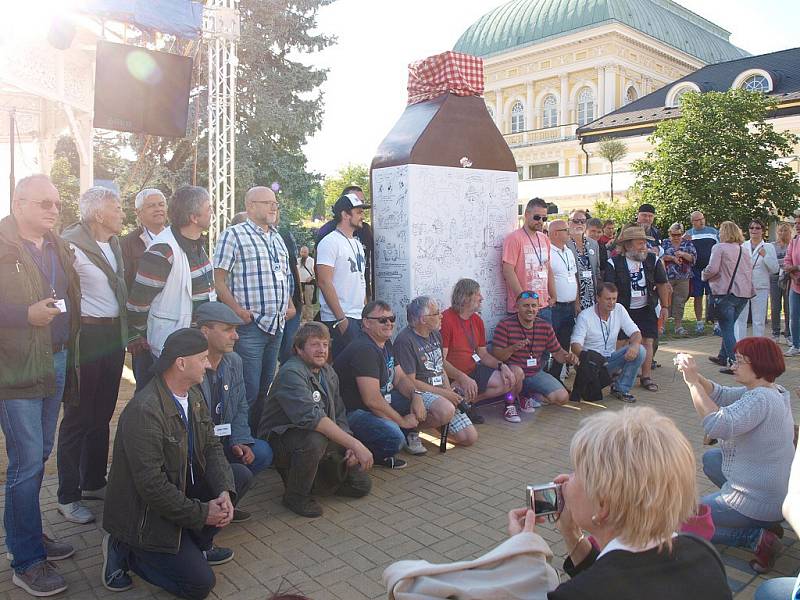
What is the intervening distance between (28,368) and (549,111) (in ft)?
181

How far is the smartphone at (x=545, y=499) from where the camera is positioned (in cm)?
208

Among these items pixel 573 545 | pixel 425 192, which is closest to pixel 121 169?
pixel 425 192

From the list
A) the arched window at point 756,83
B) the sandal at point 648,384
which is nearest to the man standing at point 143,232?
the sandal at point 648,384

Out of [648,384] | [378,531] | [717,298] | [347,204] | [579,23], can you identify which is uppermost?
[579,23]

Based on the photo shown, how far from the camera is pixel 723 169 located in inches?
701

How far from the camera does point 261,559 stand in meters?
3.77

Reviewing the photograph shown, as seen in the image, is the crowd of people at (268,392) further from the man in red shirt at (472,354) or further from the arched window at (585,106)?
the arched window at (585,106)

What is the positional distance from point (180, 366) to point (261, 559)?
50.0 inches

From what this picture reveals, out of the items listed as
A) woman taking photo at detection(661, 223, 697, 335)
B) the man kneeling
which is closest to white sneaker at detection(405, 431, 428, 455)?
the man kneeling

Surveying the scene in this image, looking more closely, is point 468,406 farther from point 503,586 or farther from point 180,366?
point 503,586

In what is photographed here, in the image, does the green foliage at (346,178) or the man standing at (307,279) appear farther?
the green foliage at (346,178)

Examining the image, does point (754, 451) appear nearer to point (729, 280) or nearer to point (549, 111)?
point (729, 280)

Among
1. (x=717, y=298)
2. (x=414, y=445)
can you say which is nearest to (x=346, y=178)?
(x=717, y=298)

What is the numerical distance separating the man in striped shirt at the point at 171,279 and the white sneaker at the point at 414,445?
2167 mm
